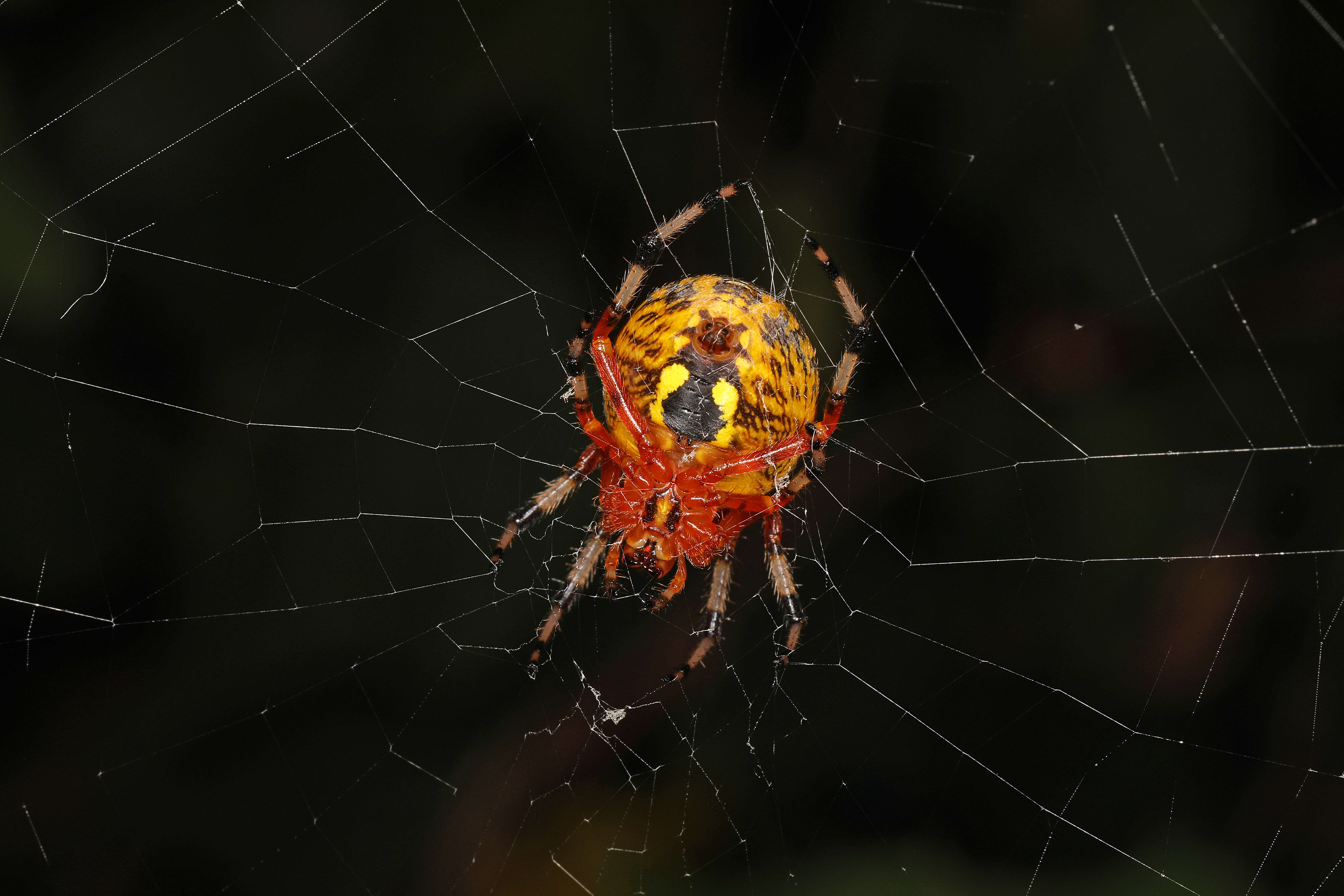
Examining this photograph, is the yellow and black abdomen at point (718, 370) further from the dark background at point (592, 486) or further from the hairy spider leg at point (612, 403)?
the dark background at point (592, 486)

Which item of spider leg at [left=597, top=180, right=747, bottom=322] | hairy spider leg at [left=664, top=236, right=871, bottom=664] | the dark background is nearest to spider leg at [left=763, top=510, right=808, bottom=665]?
hairy spider leg at [left=664, top=236, right=871, bottom=664]

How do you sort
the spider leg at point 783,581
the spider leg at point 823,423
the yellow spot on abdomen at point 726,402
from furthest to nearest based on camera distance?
the spider leg at point 783,581, the spider leg at point 823,423, the yellow spot on abdomen at point 726,402

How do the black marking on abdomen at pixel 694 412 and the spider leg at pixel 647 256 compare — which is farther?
the spider leg at pixel 647 256

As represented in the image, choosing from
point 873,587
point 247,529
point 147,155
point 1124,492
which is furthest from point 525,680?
point 1124,492

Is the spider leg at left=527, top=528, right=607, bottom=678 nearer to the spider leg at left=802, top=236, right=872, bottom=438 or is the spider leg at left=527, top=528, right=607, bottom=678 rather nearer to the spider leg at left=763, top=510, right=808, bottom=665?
the spider leg at left=763, top=510, right=808, bottom=665

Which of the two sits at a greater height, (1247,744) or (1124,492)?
(1124,492)

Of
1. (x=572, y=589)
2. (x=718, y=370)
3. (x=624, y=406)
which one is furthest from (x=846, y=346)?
(x=572, y=589)

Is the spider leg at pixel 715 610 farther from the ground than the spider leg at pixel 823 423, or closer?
closer

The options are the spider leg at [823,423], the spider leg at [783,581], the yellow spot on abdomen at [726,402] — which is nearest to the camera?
the yellow spot on abdomen at [726,402]

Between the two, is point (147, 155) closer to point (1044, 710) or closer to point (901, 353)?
point (901, 353)

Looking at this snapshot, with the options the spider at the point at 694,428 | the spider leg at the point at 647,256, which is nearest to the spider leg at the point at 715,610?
the spider at the point at 694,428
